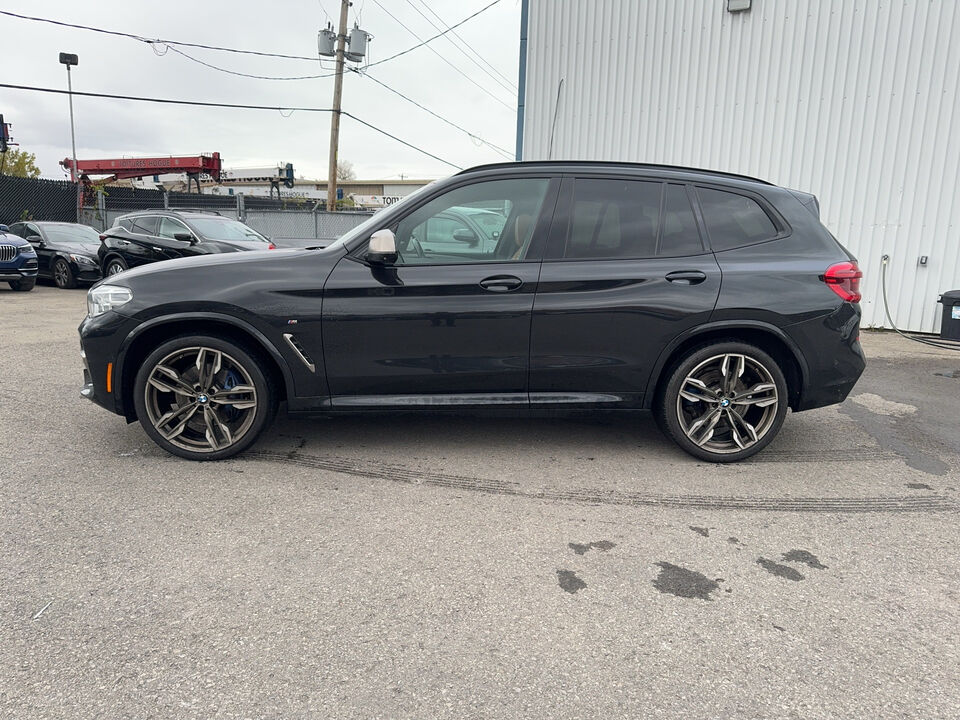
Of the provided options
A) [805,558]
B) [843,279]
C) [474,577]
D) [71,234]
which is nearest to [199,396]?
[474,577]

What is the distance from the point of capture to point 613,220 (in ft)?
13.1

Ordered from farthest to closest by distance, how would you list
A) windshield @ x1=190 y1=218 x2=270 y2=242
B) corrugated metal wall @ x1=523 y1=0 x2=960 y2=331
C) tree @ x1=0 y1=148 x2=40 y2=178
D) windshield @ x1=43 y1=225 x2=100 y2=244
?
tree @ x1=0 y1=148 x2=40 y2=178 → windshield @ x1=43 y1=225 x2=100 y2=244 → windshield @ x1=190 y1=218 x2=270 y2=242 → corrugated metal wall @ x1=523 y1=0 x2=960 y2=331

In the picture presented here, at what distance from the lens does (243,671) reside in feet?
6.97

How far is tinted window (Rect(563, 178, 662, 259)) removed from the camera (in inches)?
155

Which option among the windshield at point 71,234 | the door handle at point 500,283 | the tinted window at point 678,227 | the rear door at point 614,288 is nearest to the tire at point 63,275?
the windshield at point 71,234

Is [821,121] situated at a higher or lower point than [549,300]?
higher

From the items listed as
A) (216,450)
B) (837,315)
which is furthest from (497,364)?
(837,315)

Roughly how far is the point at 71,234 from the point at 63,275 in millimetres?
1288

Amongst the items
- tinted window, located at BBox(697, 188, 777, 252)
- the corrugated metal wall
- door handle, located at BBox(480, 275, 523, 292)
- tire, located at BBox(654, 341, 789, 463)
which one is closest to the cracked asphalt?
tire, located at BBox(654, 341, 789, 463)

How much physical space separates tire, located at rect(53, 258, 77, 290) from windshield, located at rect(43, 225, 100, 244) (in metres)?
0.73

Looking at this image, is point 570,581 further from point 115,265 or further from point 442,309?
point 115,265

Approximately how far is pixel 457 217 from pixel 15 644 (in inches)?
114

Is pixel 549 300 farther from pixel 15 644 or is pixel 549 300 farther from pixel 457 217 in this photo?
pixel 15 644

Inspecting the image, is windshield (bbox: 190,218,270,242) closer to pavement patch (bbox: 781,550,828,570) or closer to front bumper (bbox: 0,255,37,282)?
front bumper (bbox: 0,255,37,282)
